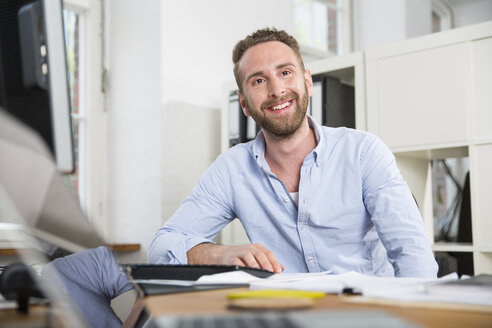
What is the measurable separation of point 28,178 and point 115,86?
2.34 metres

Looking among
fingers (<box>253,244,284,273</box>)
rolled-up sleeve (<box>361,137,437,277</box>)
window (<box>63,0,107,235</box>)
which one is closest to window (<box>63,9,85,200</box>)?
window (<box>63,0,107,235</box>)

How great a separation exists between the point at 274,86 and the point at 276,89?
0.04 feet

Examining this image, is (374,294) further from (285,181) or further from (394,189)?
(285,181)

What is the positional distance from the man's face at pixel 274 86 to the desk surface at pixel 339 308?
41.7 inches

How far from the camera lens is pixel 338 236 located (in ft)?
4.59

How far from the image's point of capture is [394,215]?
1.25m

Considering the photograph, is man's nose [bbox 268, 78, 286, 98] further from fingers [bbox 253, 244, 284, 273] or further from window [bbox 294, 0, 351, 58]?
window [bbox 294, 0, 351, 58]

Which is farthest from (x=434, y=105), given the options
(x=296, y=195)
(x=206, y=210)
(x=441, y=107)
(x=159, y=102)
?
(x=159, y=102)

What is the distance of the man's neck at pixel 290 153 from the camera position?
1.51 meters

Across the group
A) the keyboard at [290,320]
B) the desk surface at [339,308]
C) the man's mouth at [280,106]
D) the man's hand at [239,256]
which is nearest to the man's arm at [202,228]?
the man's hand at [239,256]

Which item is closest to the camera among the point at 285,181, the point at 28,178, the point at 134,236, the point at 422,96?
the point at 28,178

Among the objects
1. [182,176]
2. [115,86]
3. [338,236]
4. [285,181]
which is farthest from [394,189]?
[115,86]

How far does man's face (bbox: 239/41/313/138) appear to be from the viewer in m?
1.59

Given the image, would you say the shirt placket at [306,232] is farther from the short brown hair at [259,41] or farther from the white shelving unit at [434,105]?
the white shelving unit at [434,105]
